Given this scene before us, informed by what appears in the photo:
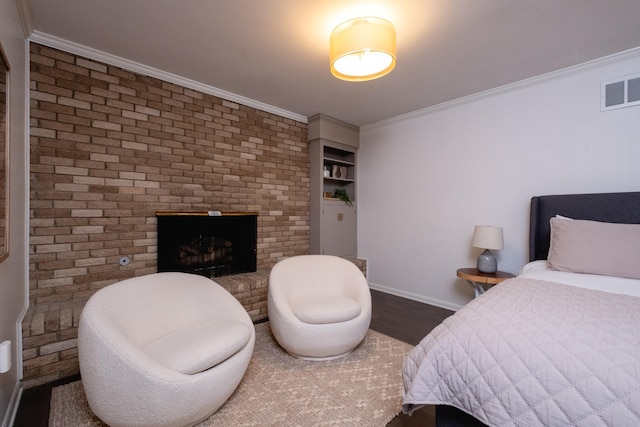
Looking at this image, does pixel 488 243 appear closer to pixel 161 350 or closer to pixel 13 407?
pixel 161 350

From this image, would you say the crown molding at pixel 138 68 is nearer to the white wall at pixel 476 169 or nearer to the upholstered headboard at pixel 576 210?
the white wall at pixel 476 169

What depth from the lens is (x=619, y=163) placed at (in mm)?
2457

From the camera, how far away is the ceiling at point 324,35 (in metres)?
1.90

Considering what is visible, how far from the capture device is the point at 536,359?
3.35 ft

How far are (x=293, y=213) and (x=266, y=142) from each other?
102 cm

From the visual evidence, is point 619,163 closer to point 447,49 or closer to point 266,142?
point 447,49

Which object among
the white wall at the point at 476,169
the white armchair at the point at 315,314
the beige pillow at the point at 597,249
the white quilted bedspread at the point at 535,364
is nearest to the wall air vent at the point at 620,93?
the white wall at the point at 476,169

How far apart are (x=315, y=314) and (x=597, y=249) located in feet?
6.92

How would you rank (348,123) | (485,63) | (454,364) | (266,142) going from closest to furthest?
1. (454,364)
2. (485,63)
3. (266,142)
4. (348,123)

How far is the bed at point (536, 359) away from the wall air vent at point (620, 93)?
1.60m

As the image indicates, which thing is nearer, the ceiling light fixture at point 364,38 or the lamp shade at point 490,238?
the ceiling light fixture at point 364,38

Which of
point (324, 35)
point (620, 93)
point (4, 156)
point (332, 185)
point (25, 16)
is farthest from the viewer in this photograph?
point (332, 185)

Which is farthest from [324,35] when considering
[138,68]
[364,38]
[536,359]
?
[536,359]

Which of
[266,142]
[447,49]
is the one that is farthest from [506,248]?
[266,142]
